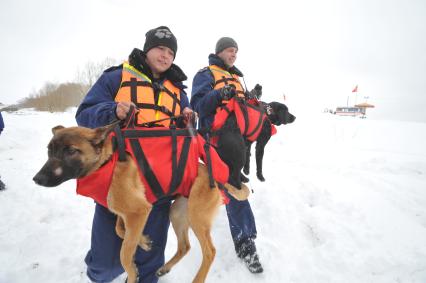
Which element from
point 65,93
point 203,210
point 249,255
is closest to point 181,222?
point 203,210

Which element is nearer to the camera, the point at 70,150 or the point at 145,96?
the point at 70,150

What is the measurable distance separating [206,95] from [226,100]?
31cm

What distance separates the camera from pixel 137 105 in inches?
92.1

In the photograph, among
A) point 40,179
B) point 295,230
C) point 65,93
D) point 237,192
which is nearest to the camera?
point 40,179

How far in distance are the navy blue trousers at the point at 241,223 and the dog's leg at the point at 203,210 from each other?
89 cm

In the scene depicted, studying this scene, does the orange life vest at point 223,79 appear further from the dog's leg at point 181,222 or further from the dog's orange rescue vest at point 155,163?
the dog's leg at point 181,222

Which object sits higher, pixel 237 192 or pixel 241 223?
pixel 237 192

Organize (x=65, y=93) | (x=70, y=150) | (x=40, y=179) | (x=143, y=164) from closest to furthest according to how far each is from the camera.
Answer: (x=40, y=179) → (x=70, y=150) → (x=143, y=164) → (x=65, y=93)

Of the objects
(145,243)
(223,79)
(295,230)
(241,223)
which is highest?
(223,79)

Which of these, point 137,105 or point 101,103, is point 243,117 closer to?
point 137,105

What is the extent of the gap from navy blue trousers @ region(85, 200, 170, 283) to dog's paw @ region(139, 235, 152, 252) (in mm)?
69

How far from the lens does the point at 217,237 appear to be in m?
3.77

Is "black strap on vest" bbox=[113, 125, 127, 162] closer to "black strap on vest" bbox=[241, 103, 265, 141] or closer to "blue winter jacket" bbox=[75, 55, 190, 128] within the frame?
"blue winter jacket" bbox=[75, 55, 190, 128]

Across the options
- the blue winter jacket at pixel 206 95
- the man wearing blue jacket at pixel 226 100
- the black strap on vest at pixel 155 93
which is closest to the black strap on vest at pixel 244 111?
the man wearing blue jacket at pixel 226 100
